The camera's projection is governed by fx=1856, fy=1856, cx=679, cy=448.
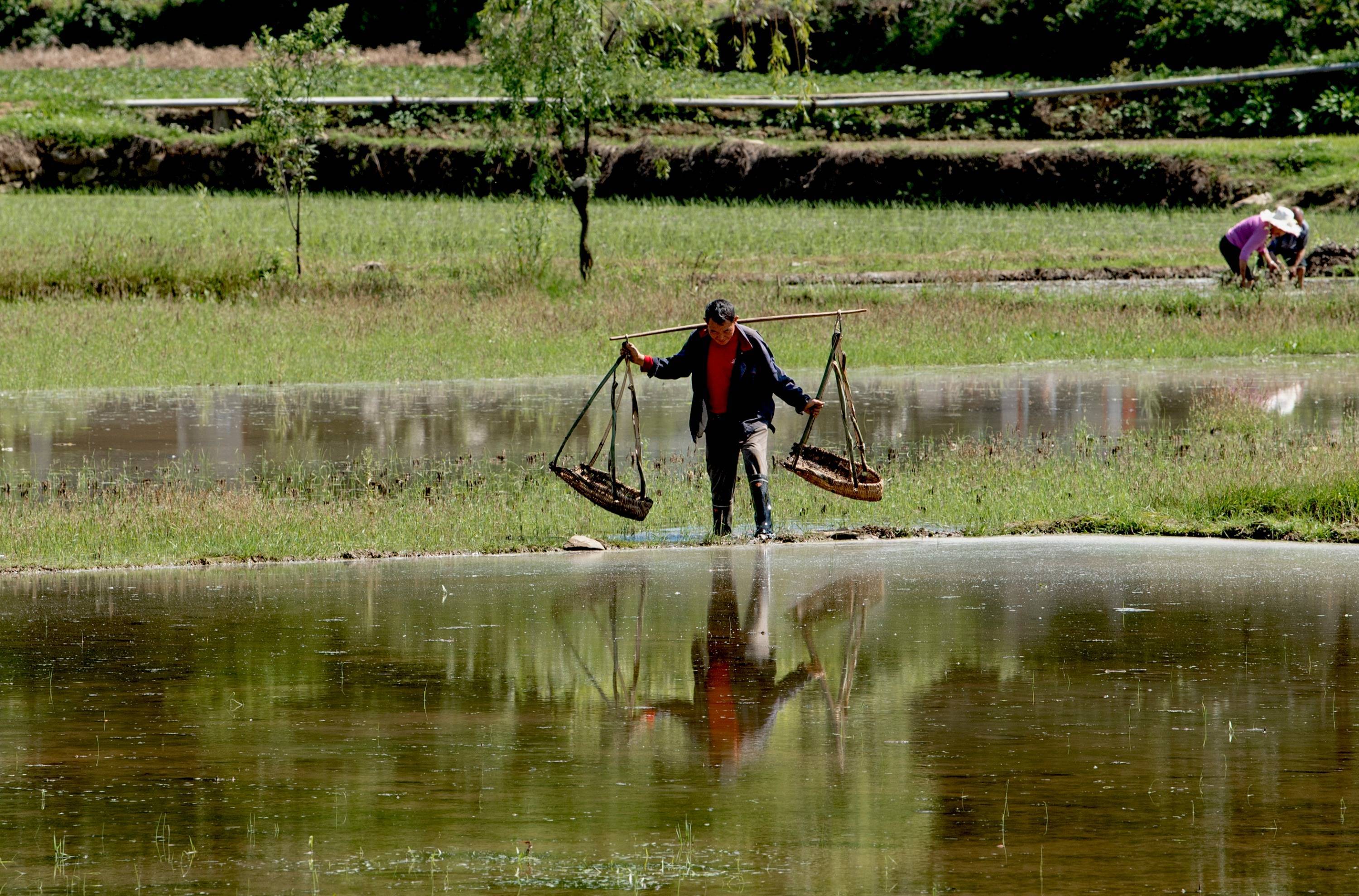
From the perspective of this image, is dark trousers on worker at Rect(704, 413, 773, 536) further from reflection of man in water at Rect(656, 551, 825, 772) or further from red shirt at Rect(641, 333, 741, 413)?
reflection of man in water at Rect(656, 551, 825, 772)

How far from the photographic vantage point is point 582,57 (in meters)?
29.6

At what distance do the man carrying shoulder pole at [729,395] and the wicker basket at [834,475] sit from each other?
298 millimetres

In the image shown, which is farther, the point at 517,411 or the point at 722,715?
the point at 517,411

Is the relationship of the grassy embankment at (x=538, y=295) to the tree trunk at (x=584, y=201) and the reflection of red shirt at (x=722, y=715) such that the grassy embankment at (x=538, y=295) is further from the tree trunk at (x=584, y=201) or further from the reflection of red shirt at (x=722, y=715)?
the reflection of red shirt at (x=722, y=715)

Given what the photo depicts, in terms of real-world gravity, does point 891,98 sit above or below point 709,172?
above

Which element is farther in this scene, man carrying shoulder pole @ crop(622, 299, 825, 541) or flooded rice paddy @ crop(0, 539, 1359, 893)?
man carrying shoulder pole @ crop(622, 299, 825, 541)

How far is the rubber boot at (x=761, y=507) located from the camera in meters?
13.0

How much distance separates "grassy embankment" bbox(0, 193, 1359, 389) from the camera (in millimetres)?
24500

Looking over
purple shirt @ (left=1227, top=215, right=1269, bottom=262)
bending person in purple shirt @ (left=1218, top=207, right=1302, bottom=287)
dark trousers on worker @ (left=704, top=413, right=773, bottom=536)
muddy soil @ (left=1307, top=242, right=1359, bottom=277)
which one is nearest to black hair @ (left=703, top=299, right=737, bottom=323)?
dark trousers on worker @ (left=704, top=413, right=773, bottom=536)

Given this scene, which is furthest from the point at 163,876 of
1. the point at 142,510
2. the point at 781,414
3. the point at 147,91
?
the point at 147,91

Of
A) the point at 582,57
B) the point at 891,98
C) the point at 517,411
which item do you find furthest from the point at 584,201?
the point at 891,98

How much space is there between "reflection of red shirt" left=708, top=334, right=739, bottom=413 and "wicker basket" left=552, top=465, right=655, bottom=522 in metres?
0.88

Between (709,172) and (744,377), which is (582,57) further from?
(744,377)

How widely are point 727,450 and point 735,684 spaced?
185 inches
